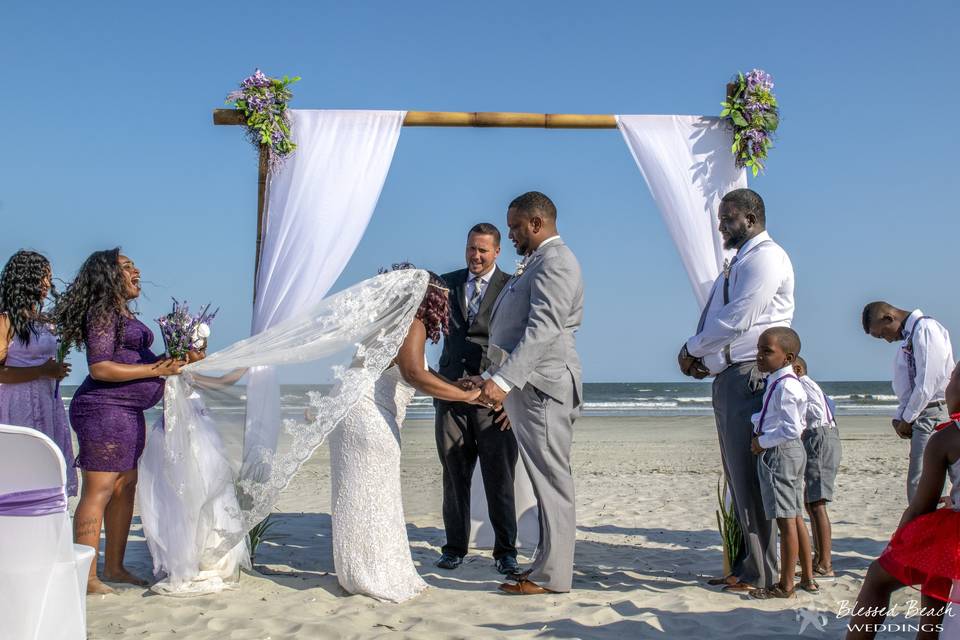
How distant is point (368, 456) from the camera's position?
15.1 feet

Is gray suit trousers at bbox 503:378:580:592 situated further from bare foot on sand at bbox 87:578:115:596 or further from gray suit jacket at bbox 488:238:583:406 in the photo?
bare foot on sand at bbox 87:578:115:596

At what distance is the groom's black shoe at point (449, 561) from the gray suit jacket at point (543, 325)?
4.52 ft

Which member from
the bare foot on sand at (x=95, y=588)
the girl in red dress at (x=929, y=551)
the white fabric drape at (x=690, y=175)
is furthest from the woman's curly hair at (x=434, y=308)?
the girl in red dress at (x=929, y=551)

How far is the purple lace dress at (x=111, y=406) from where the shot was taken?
4688mm

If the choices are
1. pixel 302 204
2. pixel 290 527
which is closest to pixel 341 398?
pixel 302 204

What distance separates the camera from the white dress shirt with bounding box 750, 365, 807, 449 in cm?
434

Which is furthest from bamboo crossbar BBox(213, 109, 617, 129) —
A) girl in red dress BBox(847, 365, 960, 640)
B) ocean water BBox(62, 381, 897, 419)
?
ocean water BBox(62, 381, 897, 419)

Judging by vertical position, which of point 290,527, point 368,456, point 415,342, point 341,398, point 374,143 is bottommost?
point 290,527

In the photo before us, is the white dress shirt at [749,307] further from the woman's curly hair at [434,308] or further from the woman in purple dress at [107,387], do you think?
the woman in purple dress at [107,387]

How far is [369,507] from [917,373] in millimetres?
3191

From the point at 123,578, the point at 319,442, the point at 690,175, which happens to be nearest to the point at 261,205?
the point at 319,442

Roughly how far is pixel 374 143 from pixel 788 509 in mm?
3353

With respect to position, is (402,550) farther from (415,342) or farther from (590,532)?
(590,532)

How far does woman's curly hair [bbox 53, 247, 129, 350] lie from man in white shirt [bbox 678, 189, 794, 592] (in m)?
3.08
